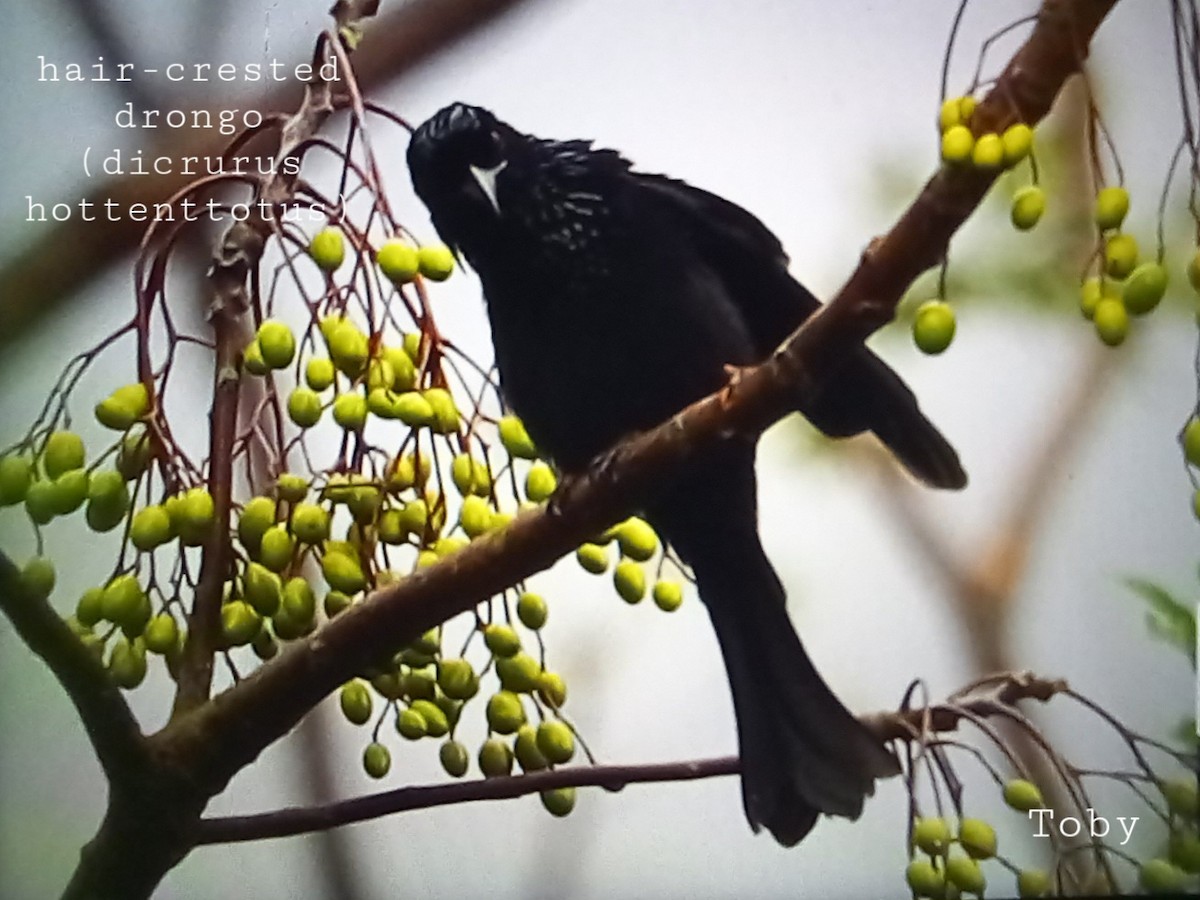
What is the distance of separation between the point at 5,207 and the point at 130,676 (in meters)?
0.43

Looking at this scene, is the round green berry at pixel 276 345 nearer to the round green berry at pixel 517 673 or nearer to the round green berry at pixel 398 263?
the round green berry at pixel 398 263

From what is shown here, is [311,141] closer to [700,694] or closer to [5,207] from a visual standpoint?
[5,207]

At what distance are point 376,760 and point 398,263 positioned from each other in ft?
1.29

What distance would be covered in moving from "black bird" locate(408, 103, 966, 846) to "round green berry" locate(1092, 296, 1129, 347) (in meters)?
0.18

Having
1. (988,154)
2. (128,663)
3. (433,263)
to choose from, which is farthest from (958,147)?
(128,663)

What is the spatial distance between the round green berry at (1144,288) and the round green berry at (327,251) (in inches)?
21.9

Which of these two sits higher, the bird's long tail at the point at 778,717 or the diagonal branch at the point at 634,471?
the diagonal branch at the point at 634,471

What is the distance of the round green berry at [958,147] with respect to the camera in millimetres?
757

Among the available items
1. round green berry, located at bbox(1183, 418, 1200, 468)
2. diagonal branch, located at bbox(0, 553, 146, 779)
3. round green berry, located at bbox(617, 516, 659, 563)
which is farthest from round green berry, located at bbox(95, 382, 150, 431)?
round green berry, located at bbox(1183, 418, 1200, 468)

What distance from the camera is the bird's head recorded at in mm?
938

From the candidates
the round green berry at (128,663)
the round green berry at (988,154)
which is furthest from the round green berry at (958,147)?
the round green berry at (128,663)

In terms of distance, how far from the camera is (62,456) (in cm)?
84

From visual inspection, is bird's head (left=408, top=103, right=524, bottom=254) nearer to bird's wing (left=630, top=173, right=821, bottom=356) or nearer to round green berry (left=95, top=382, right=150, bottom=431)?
bird's wing (left=630, top=173, right=821, bottom=356)

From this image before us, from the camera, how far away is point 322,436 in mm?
950
